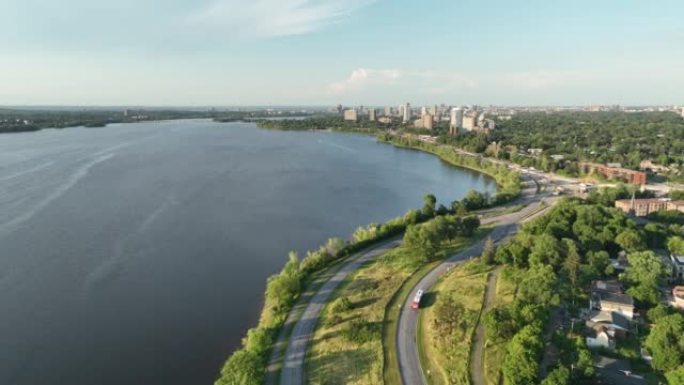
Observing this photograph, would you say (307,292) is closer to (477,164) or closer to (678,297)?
(678,297)

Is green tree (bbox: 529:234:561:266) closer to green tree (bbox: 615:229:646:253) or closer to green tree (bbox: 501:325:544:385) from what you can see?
green tree (bbox: 615:229:646:253)

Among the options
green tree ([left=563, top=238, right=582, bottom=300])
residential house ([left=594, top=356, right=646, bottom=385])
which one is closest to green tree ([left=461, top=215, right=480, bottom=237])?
green tree ([left=563, top=238, right=582, bottom=300])

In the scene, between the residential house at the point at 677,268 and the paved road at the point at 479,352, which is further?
the residential house at the point at 677,268

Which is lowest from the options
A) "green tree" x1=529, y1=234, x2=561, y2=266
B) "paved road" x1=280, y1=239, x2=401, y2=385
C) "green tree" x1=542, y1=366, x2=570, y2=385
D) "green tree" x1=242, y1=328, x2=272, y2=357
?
"paved road" x1=280, y1=239, x2=401, y2=385

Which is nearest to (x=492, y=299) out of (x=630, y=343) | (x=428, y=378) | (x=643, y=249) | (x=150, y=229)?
(x=630, y=343)

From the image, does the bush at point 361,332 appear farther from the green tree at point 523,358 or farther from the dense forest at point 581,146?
the dense forest at point 581,146

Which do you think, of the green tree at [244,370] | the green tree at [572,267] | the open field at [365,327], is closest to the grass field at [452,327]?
the open field at [365,327]
